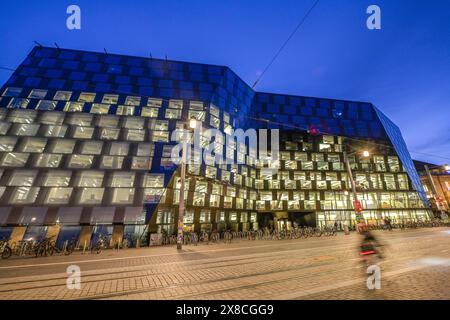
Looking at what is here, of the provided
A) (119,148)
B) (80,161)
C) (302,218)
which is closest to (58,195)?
(80,161)

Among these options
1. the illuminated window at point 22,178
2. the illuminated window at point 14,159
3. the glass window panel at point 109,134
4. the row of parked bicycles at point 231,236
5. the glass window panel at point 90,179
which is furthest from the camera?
the glass window panel at point 109,134

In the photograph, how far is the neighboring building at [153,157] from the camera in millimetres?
21953

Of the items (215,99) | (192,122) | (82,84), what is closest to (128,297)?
(192,122)

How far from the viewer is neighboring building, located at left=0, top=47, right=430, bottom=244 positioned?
2195 cm

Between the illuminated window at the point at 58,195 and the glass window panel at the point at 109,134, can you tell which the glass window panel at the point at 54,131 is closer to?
the glass window panel at the point at 109,134

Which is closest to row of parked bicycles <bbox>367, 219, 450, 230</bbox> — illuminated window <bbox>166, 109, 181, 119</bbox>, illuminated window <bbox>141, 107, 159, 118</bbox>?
illuminated window <bbox>166, 109, 181, 119</bbox>

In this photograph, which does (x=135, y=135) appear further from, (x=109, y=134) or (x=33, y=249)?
(x=33, y=249)

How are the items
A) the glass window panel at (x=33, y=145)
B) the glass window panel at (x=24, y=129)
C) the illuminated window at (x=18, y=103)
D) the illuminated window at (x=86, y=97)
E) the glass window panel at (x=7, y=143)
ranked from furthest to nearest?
1. the illuminated window at (x=86, y=97)
2. the illuminated window at (x=18, y=103)
3. the glass window panel at (x=24, y=129)
4. the glass window panel at (x=33, y=145)
5. the glass window panel at (x=7, y=143)

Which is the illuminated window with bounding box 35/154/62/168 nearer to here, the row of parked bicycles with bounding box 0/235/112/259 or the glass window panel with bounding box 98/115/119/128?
the glass window panel with bounding box 98/115/119/128

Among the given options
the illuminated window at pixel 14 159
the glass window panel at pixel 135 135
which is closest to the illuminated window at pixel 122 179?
the glass window panel at pixel 135 135

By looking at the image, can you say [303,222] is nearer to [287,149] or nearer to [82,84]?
[287,149]

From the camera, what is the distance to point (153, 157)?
26062 mm

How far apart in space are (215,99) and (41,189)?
79.1ft
